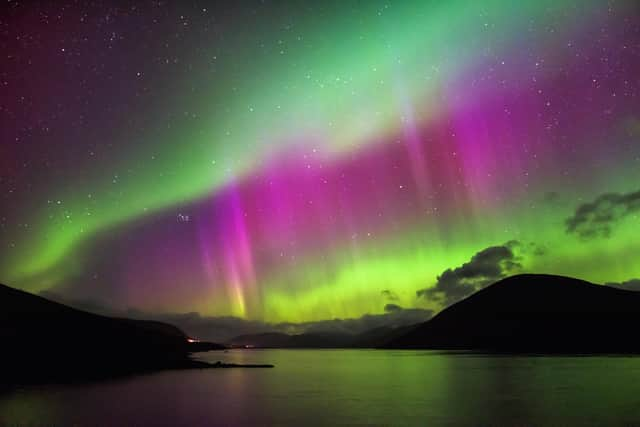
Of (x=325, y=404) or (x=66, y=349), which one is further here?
(x=66, y=349)

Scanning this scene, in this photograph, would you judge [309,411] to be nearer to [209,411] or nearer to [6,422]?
[209,411]

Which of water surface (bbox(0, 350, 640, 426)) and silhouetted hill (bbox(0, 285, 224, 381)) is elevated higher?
silhouetted hill (bbox(0, 285, 224, 381))

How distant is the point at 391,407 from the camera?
190 ft

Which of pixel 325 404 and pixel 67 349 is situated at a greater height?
pixel 67 349

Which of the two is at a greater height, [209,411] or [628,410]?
[209,411]

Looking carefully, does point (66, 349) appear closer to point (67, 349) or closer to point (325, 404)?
point (67, 349)

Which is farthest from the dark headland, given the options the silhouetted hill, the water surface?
the water surface

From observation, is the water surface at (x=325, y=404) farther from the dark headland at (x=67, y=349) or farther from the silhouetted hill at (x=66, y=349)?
the silhouetted hill at (x=66, y=349)

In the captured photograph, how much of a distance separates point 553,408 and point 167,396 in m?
45.4

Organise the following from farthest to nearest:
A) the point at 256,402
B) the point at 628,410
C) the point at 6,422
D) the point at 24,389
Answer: the point at 24,389
the point at 256,402
the point at 628,410
the point at 6,422

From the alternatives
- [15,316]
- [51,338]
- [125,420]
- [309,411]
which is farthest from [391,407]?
[15,316]

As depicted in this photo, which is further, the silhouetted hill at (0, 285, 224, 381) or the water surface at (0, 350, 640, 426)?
the silhouetted hill at (0, 285, 224, 381)

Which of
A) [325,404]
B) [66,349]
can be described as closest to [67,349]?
[66,349]

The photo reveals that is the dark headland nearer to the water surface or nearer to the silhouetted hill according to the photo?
the silhouetted hill
